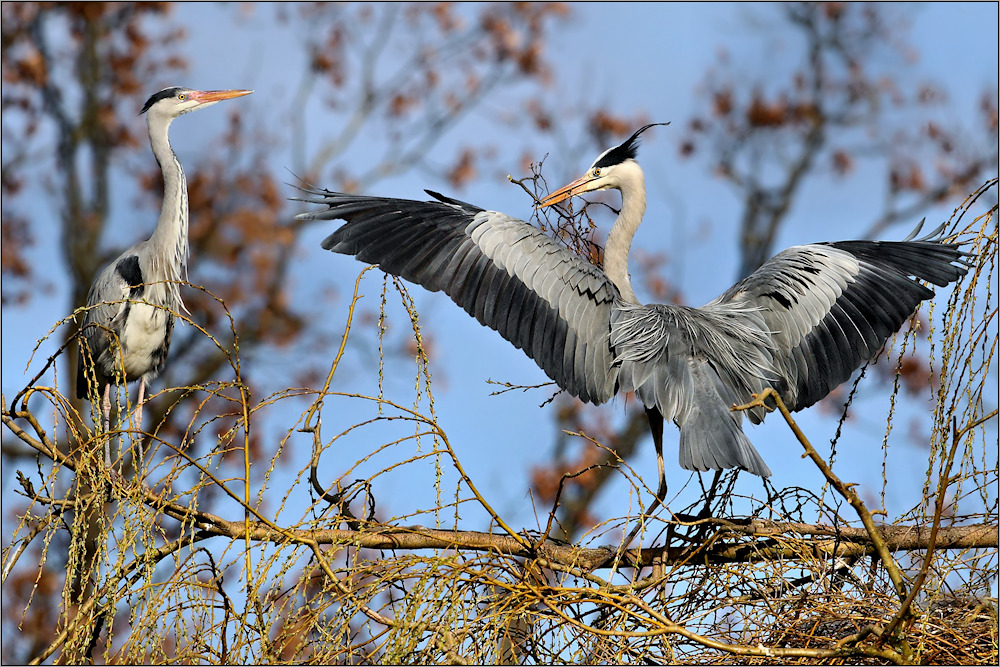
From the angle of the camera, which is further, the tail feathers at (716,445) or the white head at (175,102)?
the white head at (175,102)

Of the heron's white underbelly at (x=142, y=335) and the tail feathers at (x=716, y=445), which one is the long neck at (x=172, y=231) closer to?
the heron's white underbelly at (x=142, y=335)

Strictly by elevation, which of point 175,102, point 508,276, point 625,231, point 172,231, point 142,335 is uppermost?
point 175,102

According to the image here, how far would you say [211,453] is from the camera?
1.89 meters

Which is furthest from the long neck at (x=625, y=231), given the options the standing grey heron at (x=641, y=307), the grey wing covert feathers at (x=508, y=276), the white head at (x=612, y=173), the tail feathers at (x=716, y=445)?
the tail feathers at (x=716, y=445)

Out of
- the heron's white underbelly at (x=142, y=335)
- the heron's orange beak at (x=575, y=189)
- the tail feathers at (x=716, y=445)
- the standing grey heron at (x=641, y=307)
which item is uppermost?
the heron's white underbelly at (x=142, y=335)

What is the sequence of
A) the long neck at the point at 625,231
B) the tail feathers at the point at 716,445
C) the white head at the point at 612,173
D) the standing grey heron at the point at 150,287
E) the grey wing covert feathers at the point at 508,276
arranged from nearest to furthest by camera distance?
the tail feathers at the point at 716,445
the grey wing covert feathers at the point at 508,276
the long neck at the point at 625,231
the white head at the point at 612,173
the standing grey heron at the point at 150,287

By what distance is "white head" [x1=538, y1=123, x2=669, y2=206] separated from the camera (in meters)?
3.87

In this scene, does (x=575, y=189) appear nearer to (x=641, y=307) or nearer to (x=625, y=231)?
(x=625, y=231)

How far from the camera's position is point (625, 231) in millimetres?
3730

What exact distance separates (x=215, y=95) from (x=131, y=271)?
1.13 m

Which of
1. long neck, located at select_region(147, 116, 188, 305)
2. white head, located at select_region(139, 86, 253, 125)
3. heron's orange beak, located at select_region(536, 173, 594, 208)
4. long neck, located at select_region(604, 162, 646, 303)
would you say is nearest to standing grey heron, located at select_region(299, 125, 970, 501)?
long neck, located at select_region(604, 162, 646, 303)

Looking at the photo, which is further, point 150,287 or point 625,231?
point 150,287

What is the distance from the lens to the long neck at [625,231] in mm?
3568

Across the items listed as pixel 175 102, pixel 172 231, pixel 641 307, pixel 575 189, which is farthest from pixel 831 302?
pixel 175 102
